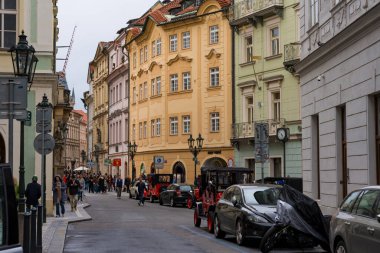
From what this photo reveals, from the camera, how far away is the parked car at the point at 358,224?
10541mm

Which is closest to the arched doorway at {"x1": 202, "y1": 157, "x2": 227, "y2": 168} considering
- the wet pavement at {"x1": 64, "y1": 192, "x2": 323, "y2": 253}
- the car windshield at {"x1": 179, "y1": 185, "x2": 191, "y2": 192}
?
the car windshield at {"x1": 179, "y1": 185, "x2": 191, "y2": 192}

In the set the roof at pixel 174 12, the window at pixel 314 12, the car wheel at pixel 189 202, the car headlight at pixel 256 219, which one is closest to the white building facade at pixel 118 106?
the roof at pixel 174 12

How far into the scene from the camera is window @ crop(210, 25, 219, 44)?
51.6 meters

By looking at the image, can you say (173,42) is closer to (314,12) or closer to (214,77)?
(214,77)

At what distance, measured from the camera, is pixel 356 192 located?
39.2ft

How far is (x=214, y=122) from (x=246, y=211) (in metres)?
34.3

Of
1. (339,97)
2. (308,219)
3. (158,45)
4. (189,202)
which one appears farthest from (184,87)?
(308,219)

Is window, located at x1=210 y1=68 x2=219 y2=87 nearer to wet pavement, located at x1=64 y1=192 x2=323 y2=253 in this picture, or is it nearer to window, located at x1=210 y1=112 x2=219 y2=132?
window, located at x1=210 y1=112 x2=219 y2=132

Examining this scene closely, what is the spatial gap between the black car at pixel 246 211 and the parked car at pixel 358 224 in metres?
4.55

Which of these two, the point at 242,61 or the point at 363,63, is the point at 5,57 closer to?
the point at 363,63

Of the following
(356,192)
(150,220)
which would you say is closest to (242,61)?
(150,220)

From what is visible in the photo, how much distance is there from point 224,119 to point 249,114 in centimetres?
527

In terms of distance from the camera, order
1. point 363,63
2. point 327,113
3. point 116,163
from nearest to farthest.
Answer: point 363,63, point 327,113, point 116,163

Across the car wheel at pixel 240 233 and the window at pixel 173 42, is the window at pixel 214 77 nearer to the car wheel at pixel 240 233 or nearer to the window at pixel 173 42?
the window at pixel 173 42
